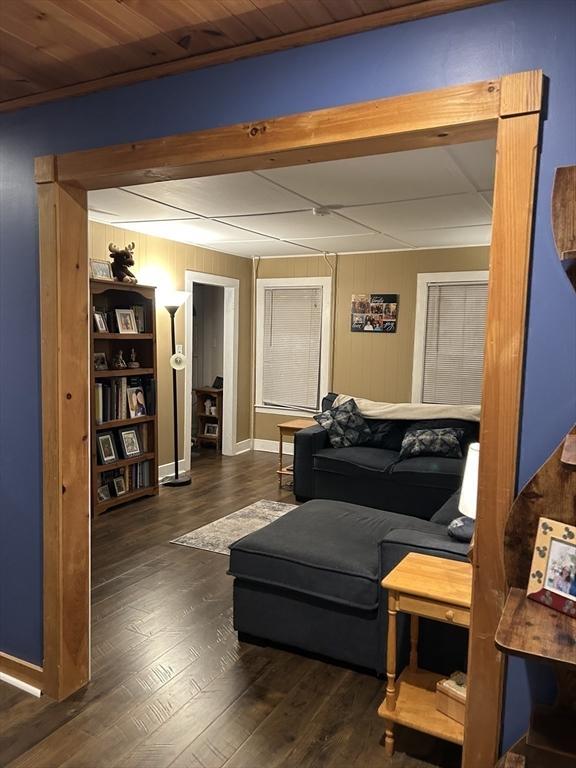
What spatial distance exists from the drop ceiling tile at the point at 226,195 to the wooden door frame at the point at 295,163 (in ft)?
3.83

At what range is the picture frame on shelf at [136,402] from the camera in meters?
5.06

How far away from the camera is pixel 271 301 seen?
22.9 feet

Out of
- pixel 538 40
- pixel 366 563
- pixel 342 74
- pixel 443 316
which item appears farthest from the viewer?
pixel 443 316

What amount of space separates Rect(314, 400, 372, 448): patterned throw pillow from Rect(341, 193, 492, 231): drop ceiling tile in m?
1.69

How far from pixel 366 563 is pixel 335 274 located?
4488 millimetres

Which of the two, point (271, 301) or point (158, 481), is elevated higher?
point (271, 301)

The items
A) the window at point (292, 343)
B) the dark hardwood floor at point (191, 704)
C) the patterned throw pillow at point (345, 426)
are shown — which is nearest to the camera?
the dark hardwood floor at point (191, 704)

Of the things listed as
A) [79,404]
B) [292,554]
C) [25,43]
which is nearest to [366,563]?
[292,554]

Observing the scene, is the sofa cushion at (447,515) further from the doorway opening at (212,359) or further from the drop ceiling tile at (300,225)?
the doorway opening at (212,359)

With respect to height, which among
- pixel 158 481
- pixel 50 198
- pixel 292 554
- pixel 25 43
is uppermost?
pixel 25 43

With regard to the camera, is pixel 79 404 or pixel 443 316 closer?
pixel 79 404

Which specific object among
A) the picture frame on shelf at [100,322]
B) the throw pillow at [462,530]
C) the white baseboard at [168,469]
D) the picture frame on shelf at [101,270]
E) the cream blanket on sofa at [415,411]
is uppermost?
the picture frame on shelf at [101,270]

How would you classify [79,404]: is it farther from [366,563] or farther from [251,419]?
[251,419]

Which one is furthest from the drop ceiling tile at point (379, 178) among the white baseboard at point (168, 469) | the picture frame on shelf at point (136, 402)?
the white baseboard at point (168, 469)
